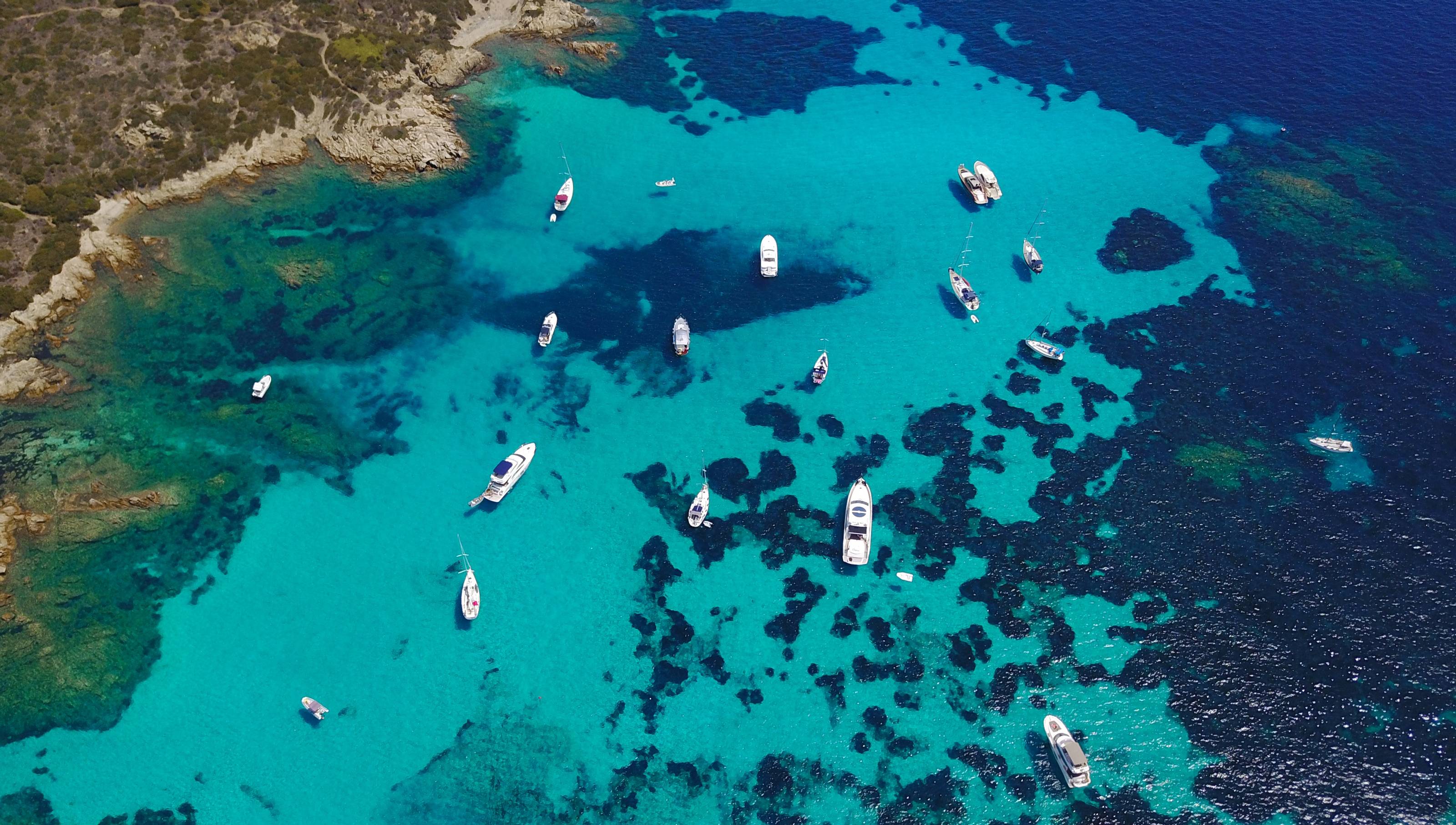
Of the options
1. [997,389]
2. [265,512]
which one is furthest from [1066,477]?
[265,512]

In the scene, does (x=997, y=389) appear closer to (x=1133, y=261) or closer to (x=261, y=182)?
(x=1133, y=261)

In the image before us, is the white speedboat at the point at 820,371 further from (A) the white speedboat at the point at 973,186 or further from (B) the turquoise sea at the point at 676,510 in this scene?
(A) the white speedboat at the point at 973,186

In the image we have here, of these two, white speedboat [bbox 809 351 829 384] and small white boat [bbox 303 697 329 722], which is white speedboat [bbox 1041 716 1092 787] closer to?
white speedboat [bbox 809 351 829 384]

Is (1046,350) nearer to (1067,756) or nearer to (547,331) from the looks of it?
(1067,756)

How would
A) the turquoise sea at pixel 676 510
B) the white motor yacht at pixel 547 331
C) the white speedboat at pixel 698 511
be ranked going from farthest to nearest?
the white motor yacht at pixel 547 331 < the white speedboat at pixel 698 511 < the turquoise sea at pixel 676 510

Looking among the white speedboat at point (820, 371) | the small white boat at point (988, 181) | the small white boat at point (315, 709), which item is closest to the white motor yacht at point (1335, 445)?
the small white boat at point (988, 181)

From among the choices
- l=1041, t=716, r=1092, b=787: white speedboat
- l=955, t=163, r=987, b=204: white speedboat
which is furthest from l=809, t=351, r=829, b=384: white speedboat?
l=1041, t=716, r=1092, b=787: white speedboat

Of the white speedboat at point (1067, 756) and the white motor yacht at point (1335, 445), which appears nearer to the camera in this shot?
the white speedboat at point (1067, 756)
